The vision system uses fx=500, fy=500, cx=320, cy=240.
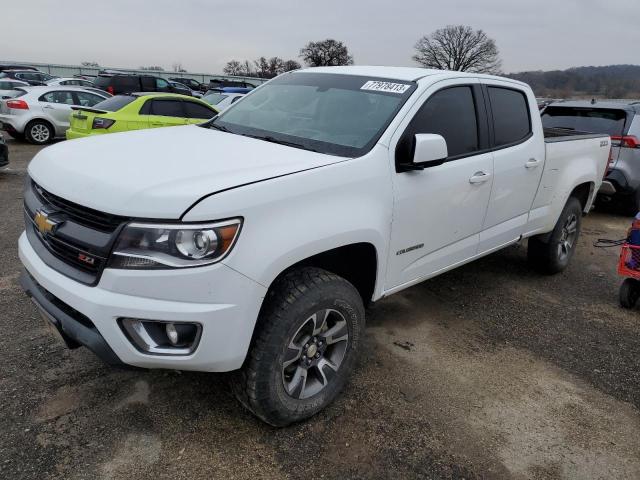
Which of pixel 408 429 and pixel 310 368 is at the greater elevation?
pixel 310 368

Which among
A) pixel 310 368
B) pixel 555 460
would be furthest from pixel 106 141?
pixel 555 460

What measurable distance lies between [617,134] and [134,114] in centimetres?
805

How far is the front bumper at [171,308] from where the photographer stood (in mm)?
2084

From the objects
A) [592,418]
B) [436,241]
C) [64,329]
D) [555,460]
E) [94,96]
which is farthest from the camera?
[94,96]

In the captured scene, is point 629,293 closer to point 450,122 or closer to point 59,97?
point 450,122

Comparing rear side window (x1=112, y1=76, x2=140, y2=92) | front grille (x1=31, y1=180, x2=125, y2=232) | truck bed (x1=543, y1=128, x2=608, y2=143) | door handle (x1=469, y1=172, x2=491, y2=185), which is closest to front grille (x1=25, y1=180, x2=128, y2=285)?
front grille (x1=31, y1=180, x2=125, y2=232)

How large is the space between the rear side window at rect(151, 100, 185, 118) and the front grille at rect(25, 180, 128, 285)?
755 centimetres

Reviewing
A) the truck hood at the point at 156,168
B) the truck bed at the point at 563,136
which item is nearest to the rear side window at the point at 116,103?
the truck hood at the point at 156,168

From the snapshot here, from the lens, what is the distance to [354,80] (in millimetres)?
3475

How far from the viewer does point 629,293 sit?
4.55 metres

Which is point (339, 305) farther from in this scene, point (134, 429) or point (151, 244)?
point (134, 429)

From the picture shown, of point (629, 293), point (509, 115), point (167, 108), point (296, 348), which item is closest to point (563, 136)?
Result: point (509, 115)

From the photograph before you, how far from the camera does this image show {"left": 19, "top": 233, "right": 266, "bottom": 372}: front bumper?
2084mm

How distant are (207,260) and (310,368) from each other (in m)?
0.98
